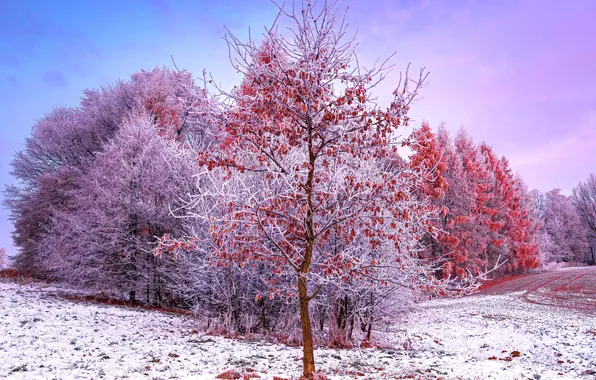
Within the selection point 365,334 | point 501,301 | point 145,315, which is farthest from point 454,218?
point 145,315

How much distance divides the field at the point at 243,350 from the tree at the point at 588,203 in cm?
6467

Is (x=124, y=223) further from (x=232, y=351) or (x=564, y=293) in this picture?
(x=564, y=293)

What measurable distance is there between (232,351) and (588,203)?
8104 centimetres

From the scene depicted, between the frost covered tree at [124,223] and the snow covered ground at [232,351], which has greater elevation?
the frost covered tree at [124,223]

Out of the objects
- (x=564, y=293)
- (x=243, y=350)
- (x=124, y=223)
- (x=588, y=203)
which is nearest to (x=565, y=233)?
(x=588, y=203)

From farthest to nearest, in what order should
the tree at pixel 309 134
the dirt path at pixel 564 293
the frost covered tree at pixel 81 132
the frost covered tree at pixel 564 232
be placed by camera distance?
the frost covered tree at pixel 564 232, the frost covered tree at pixel 81 132, the dirt path at pixel 564 293, the tree at pixel 309 134

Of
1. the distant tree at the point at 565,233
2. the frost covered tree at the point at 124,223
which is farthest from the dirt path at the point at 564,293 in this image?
the distant tree at the point at 565,233

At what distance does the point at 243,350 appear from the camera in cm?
1071

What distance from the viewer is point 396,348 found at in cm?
1270

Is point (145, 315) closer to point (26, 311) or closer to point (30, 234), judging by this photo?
point (26, 311)

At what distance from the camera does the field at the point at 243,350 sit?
823 centimetres

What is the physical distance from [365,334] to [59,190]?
65.3 feet

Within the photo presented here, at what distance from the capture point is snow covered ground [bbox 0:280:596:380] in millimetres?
8203

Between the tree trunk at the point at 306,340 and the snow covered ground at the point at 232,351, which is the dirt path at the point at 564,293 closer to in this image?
the snow covered ground at the point at 232,351
